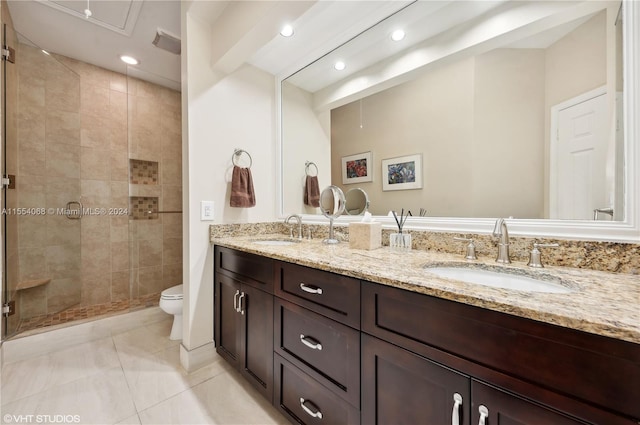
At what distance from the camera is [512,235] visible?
110cm

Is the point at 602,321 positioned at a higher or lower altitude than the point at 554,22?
lower

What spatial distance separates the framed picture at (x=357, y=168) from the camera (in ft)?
5.53

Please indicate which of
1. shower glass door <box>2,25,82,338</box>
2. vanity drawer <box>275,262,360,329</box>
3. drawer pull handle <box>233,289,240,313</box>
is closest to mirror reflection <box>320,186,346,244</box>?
vanity drawer <box>275,262,360,329</box>

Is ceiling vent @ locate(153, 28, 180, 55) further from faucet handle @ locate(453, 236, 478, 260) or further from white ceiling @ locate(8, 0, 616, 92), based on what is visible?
faucet handle @ locate(453, 236, 478, 260)

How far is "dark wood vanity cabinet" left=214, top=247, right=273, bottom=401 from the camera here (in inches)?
52.1

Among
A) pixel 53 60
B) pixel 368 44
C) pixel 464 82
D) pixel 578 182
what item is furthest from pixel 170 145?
pixel 578 182

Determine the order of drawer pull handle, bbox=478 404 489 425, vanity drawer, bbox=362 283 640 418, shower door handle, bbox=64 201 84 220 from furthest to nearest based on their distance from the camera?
shower door handle, bbox=64 201 84 220
drawer pull handle, bbox=478 404 489 425
vanity drawer, bbox=362 283 640 418

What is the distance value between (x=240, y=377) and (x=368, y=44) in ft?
7.48

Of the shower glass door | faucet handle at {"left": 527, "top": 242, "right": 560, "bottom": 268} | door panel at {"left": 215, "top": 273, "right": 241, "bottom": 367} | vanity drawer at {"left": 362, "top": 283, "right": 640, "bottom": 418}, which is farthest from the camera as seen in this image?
the shower glass door

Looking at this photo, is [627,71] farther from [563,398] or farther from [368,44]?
[368,44]

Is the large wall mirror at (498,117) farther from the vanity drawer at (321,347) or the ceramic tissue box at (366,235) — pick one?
the vanity drawer at (321,347)

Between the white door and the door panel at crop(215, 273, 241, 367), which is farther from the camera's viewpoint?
Result: the door panel at crop(215, 273, 241, 367)

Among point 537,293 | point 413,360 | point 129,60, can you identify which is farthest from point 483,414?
point 129,60

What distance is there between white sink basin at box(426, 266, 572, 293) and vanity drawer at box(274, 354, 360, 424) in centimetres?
62
